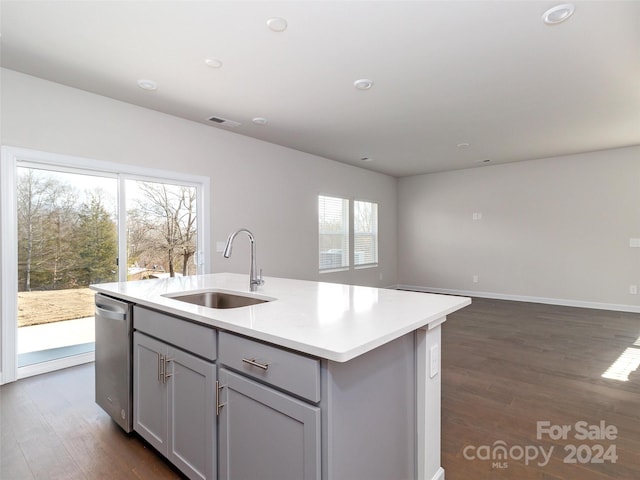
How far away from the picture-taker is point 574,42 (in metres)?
2.45

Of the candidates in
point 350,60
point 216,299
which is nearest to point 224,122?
point 350,60

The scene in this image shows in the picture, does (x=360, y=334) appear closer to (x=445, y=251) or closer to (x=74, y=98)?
(x=74, y=98)

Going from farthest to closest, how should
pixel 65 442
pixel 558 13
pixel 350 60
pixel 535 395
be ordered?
pixel 350 60, pixel 535 395, pixel 558 13, pixel 65 442

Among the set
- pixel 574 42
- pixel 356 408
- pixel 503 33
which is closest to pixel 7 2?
pixel 356 408

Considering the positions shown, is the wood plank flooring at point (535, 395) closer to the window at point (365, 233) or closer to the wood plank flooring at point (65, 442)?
the wood plank flooring at point (65, 442)

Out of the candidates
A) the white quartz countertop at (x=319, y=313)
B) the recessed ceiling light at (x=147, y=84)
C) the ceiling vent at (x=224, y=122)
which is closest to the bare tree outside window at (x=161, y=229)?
the ceiling vent at (x=224, y=122)

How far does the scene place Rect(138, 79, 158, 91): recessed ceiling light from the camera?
9.96 feet

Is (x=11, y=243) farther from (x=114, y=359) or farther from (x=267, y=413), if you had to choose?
(x=267, y=413)

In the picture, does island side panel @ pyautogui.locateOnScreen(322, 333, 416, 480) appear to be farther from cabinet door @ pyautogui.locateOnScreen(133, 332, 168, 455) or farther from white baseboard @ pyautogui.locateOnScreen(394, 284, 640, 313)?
white baseboard @ pyautogui.locateOnScreen(394, 284, 640, 313)

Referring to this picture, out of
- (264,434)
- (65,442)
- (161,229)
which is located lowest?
(65,442)

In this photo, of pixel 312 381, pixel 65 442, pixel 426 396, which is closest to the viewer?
pixel 312 381

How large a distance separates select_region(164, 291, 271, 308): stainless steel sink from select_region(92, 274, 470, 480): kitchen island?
318mm

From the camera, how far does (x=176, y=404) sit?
1.62 metres

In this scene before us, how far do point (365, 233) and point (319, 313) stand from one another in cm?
580
